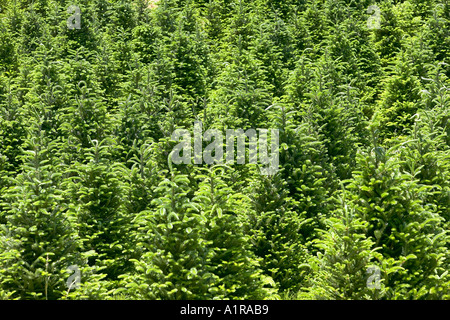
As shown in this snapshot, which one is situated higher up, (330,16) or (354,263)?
(330,16)

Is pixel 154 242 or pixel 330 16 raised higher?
pixel 330 16

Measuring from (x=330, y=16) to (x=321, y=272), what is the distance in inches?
831

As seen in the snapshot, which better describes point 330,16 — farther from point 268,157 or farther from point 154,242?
point 154,242

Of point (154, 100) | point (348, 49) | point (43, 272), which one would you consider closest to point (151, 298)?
point (43, 272)

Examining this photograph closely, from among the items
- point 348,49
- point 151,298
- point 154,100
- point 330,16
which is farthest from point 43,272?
point 330,16

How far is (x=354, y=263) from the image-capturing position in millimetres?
7539

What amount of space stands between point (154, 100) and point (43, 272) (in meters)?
10.1

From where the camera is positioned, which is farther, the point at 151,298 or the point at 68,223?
the point at 68,223

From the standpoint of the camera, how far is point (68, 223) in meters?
8.29

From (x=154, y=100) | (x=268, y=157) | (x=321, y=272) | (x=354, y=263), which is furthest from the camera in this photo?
(x=154, y=100)
